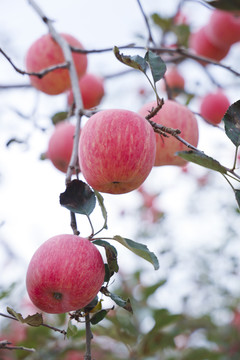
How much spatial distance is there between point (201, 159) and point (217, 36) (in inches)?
61.3

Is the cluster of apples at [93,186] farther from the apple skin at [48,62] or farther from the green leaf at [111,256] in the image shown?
the apple skin at [48,62]

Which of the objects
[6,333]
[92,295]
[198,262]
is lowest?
[198,262]

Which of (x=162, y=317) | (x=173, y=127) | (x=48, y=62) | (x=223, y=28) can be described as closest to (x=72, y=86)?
(x=173, y=127)

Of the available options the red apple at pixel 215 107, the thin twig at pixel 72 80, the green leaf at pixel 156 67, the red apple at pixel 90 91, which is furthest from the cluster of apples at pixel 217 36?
the green leaf at pixel 156 67

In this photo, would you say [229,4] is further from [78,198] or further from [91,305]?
[91,305]

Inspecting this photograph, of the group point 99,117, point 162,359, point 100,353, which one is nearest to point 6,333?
point 100,353

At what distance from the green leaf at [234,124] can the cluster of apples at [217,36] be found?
1.30m

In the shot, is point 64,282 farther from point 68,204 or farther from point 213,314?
point 213,314

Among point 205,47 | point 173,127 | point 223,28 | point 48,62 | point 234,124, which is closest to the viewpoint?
point 234,124

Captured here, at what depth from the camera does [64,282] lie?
29.4 inches

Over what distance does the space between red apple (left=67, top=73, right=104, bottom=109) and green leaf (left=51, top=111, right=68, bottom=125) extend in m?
0.18

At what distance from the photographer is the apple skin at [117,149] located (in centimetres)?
83

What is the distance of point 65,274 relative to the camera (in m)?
0.75

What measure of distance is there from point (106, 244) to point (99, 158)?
177 mm
